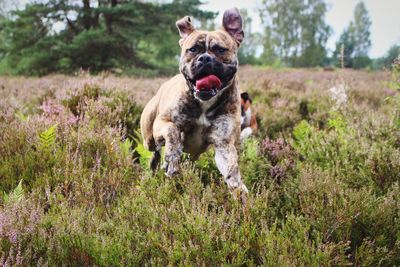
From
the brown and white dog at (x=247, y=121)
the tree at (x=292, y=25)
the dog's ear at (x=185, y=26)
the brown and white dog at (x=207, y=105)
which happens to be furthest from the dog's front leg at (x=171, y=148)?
the tree at (x=292, y=25)

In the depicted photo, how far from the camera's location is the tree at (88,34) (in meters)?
15.7

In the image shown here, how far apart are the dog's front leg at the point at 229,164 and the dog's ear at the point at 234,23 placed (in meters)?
1.12

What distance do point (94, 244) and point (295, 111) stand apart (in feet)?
21.1

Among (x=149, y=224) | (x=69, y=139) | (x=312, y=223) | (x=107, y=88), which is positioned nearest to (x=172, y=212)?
(x=149, y=224)

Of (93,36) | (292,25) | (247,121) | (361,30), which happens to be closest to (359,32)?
(361,30)

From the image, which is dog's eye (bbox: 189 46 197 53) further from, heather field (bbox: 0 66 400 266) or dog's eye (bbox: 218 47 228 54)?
heather field (bbox: 0 66 400 266)

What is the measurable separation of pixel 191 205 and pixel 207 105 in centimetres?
117

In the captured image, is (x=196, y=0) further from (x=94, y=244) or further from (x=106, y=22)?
(x=94, y=244)

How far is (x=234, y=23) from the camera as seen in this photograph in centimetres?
410

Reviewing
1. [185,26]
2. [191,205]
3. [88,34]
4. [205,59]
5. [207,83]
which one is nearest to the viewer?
[191,205]

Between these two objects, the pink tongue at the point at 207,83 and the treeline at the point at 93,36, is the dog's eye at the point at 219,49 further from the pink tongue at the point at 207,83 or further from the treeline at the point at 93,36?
the treeline at the point at 93,36

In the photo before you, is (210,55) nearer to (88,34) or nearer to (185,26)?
(185,26)

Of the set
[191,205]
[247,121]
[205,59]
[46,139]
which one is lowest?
[247,121]

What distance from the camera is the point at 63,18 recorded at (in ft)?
55.3
